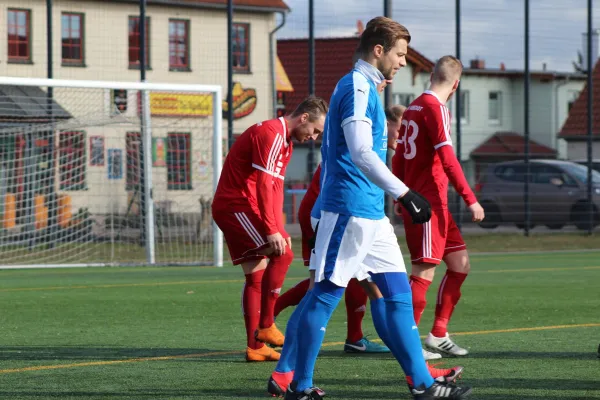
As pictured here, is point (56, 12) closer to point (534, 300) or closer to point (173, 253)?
point (173, 253)

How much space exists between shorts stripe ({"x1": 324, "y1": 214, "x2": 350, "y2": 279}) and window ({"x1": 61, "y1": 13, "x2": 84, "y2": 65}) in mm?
17418

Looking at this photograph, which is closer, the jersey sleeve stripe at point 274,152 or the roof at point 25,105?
the jersey sleeve stripe at point 274,152

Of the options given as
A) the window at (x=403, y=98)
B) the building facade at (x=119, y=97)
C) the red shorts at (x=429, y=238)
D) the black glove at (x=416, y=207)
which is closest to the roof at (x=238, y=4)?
the building facade at (x=119, y=97)

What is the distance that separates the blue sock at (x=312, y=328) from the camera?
579 centimetres

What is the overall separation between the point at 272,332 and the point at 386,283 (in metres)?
2.20

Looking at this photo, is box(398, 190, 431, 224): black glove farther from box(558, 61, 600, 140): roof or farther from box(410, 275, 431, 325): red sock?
box(558, 61, 600, 140): roof

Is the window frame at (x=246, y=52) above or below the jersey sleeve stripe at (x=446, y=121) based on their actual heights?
above

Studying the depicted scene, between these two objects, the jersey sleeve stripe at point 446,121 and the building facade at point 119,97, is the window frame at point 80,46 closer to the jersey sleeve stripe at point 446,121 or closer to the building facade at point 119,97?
the building facade at point 119,97

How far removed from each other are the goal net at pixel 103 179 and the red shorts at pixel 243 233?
9128 millimetres

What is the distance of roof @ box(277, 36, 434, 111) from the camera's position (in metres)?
24.0

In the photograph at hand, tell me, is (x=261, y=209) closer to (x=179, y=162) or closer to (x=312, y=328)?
(x=312, y=328)

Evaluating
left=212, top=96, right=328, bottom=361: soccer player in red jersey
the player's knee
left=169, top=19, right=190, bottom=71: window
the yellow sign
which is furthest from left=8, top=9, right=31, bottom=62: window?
the player's knee

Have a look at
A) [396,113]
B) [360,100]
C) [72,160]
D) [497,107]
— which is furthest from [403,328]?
[497,107]

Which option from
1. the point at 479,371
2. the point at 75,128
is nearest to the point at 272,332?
the point at 479,371
